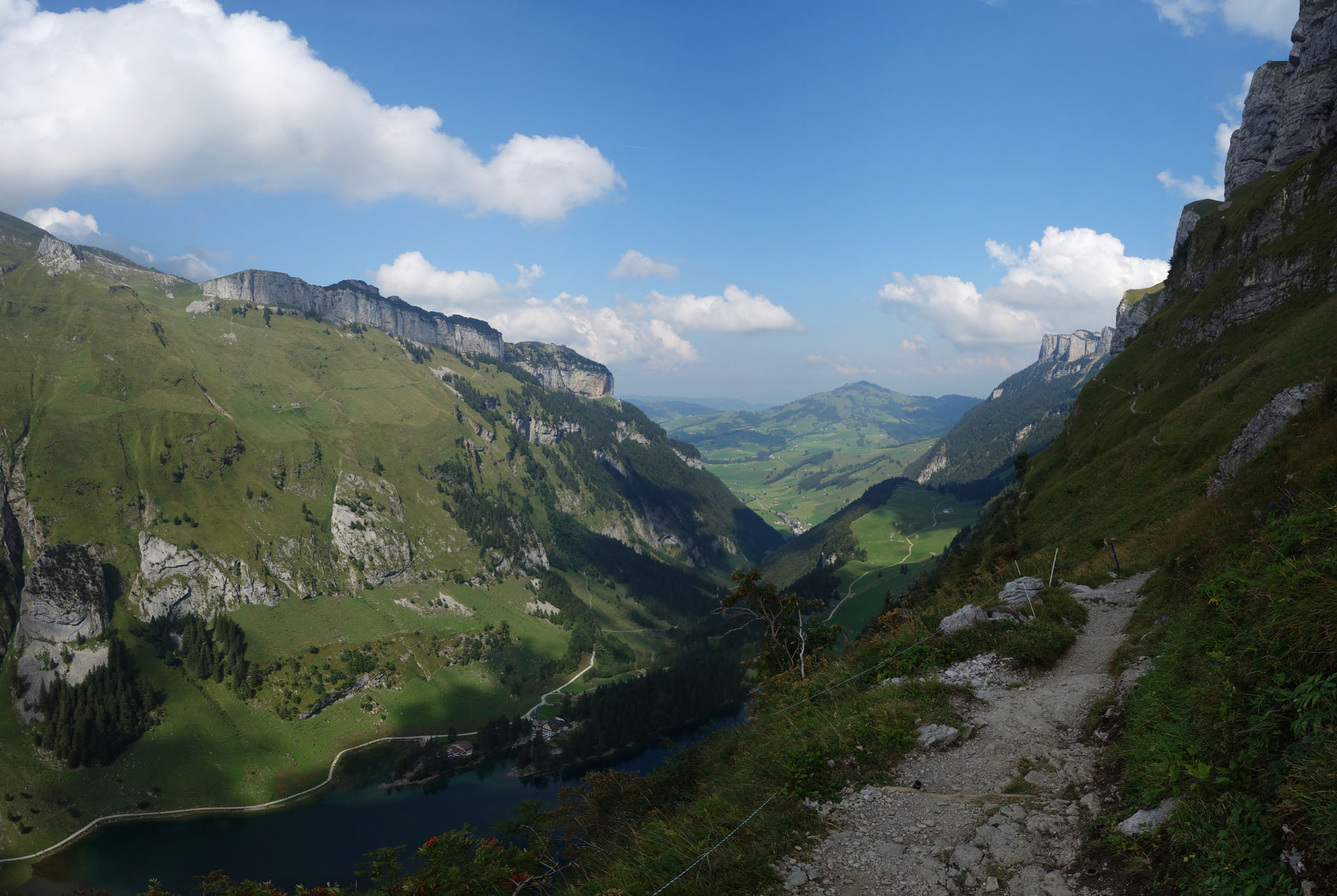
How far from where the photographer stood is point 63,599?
166750mm

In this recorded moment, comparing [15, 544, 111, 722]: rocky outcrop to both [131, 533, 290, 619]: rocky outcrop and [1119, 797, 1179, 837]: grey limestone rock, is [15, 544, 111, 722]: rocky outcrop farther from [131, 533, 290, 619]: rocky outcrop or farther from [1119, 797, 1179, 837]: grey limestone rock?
[1119, 797, 1179, 837]: grey limestone rock

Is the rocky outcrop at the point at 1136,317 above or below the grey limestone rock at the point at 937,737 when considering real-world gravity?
above

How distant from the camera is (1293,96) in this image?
100m

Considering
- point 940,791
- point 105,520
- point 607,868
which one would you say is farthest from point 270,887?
point 105,520

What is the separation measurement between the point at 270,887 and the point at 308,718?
194m

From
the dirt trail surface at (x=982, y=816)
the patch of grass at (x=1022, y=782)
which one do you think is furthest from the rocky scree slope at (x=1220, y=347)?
the patch of grass at (x=1022, y=782)

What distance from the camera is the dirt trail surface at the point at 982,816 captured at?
7.82 m

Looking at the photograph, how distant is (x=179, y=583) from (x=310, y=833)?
110850 mm

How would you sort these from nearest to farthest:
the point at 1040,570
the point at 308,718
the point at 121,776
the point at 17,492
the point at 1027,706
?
the point at 1027,706, the point at 1040,570, the point at 121,776, the point at 308,718, the point at 17,492

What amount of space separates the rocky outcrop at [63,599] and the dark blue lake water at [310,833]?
6822 centimetres

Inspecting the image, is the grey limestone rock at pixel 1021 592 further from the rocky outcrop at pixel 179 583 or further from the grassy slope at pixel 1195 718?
the rocky outcrop at pixel 179 583

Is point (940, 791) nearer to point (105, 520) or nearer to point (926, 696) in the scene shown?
point (926, 696)

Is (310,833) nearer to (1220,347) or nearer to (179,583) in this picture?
(179,583)

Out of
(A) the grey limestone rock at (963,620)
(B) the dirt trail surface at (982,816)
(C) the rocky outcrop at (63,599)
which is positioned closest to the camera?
(B) the dirt trail surface at (982,816)
